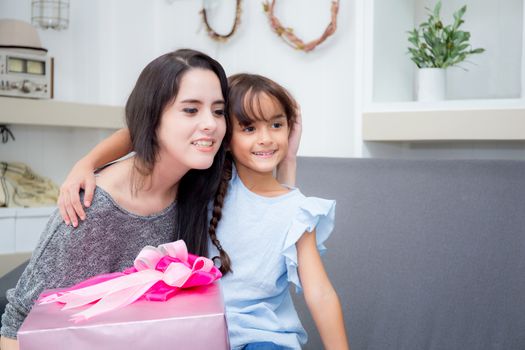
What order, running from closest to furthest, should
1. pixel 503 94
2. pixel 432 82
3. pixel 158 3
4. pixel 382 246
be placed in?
pixel 382 246
pixel 432 82
pixel 503 94
pixel 158 3

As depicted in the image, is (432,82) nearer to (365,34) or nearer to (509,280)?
(365,34)

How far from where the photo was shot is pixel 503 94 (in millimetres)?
2307

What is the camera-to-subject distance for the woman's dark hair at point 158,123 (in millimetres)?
1322

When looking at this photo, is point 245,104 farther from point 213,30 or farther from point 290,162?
point 213,30

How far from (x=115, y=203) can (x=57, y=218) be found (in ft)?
0.40

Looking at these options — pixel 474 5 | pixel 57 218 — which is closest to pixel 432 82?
pixel 474 5

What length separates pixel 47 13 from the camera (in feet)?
10.3

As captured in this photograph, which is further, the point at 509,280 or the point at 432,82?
the point at 432,82

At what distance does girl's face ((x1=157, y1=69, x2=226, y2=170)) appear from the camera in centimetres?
129

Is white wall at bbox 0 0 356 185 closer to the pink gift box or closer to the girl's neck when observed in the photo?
the girl's neck

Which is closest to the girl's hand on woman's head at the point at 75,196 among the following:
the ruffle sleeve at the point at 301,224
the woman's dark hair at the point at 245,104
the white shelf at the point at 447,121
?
the woman's dark hair at the point at 245,104

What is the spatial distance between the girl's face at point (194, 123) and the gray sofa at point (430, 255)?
0.63 metres

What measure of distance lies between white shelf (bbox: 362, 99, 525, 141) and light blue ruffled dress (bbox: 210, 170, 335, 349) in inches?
26.9

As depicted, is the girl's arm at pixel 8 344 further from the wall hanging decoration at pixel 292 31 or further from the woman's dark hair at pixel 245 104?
the wall hanging decoration at pixel 292 31
